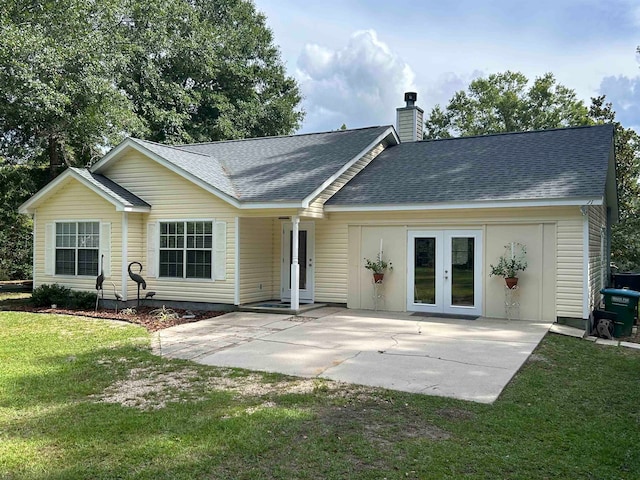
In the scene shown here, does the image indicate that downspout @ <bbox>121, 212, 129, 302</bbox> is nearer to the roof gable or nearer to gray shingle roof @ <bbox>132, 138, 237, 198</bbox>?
the roof gable

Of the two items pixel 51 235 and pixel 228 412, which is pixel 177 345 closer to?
pixel 228 412

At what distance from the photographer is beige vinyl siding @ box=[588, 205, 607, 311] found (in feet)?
36.5

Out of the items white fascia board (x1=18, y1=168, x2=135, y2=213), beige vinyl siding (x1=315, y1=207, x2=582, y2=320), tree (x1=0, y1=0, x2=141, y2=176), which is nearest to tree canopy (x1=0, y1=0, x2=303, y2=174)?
tree (x1=0, y1=0, x2=141, y2=176)

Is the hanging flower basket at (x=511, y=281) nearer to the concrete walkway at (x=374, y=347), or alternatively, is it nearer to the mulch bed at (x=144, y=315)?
the concrete walkway at (x=374, y=347)

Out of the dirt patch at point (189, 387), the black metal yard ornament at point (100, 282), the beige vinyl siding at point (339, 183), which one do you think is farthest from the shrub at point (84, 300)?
the dirt patch at point (189, 387)

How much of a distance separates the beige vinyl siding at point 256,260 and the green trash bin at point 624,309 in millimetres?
7628

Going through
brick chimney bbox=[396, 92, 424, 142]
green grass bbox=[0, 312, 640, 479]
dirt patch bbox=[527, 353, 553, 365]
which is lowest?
green grass bbox=[0, 312, 640, 479]

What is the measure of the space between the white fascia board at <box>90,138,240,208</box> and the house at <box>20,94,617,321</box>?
0.04 meters

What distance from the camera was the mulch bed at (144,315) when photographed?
34.6 feet

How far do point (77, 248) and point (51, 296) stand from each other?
4.38ft

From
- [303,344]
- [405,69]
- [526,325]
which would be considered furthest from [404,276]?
[405,69]

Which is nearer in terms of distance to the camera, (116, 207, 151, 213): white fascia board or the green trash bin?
the green trash bin

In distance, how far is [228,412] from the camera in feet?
16.6

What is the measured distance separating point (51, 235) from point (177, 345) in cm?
723
